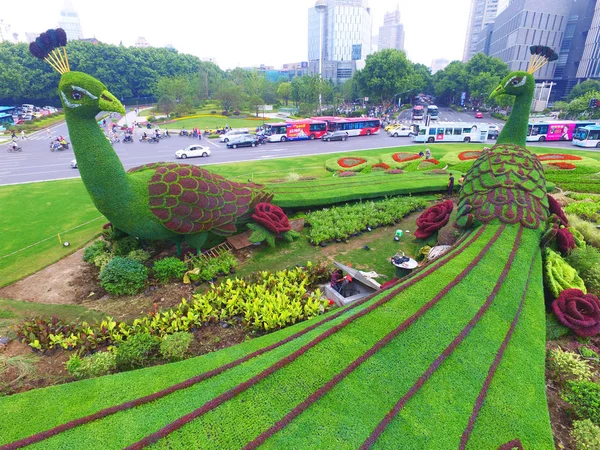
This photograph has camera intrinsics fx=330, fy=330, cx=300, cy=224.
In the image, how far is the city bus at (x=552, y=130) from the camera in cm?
3259

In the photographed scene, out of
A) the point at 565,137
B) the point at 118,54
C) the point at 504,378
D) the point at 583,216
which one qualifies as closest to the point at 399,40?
the point at 118,54

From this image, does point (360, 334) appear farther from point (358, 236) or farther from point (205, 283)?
point (358, 236)

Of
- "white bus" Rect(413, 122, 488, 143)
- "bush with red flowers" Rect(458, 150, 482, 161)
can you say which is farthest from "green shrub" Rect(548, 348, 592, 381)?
"white bus" Rect(413, 122, 488, 143)

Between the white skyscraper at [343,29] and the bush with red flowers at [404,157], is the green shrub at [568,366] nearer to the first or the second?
the bush with red flowers at [404,157]

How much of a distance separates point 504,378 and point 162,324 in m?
6.94

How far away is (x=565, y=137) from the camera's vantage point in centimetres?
3325

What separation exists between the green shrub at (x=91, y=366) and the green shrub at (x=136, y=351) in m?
0.16

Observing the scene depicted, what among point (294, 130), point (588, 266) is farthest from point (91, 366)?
point (294, 130)

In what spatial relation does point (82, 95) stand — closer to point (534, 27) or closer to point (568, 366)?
point (568, 366)

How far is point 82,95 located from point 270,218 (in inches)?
248

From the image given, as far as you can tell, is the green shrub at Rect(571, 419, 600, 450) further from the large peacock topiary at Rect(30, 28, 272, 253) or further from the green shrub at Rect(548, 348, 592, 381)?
the large peacock topiary at Rect(30, 28, 272, 253)

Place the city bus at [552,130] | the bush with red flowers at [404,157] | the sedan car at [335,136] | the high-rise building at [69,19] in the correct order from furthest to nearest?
the high-rise building at [69,19] → the sedan car at [335,136] → the city bus at [552,130] → the bush with red flowers at [404,157]

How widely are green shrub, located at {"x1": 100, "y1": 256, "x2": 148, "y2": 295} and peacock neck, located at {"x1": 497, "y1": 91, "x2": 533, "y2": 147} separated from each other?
14191 mm

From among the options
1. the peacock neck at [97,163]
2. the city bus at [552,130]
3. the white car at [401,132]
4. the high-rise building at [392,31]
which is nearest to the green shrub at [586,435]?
the peacock neck at [97,163]
